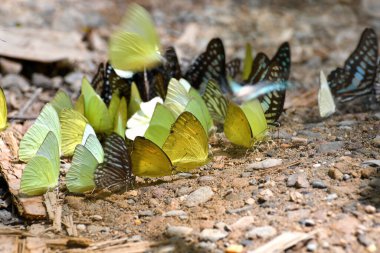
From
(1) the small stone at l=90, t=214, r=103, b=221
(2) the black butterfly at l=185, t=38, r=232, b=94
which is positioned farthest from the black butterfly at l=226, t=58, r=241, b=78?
(1) the small stone at l=90, t=214, r=103, b=221

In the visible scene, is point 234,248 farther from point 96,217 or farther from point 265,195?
point 96,217

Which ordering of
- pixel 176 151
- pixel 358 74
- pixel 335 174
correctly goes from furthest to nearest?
pixel 358 74, pixel 176 151, pixel 335 174

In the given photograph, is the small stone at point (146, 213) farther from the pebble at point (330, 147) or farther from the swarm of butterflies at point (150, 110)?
the pebble at point (330, 147)

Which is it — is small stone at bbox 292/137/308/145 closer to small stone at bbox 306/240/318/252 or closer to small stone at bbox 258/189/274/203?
small stone at bbox 258/189/274/203

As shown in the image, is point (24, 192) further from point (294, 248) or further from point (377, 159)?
point (377, 159)

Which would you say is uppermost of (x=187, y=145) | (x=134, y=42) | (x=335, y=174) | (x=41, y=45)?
(x=41, y=45)

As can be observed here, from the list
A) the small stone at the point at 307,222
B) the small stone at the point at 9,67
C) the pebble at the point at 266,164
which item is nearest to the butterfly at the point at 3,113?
the small stone at the point at 9,67

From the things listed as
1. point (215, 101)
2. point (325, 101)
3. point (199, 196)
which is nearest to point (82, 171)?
point (199, 196)

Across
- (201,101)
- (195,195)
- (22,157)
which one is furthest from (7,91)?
(195,195)
